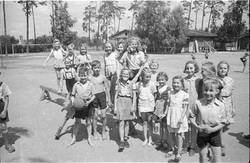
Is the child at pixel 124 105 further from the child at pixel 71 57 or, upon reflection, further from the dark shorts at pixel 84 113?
the child at pixel 71 57

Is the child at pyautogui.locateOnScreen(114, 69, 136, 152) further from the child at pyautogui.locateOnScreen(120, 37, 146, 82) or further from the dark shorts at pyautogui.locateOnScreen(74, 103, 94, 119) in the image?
the child at pyautogui.locateOnScreen(120, 37, 146, 82)

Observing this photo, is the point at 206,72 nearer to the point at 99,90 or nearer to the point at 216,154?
the point at 216,154

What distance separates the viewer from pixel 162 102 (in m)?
4.09

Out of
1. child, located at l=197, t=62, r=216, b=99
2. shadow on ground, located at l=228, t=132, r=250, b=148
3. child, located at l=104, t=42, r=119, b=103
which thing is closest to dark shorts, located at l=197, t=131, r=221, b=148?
child, located at l=197, t=62, r=216, b=99

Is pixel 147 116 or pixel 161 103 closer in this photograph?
pixel 161 103

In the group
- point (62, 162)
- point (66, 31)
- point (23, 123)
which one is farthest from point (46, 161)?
point (66, 31)

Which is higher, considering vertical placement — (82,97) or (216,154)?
(82,97)

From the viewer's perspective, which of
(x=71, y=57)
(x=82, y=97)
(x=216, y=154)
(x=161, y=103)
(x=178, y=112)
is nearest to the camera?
(x=216, y=154)

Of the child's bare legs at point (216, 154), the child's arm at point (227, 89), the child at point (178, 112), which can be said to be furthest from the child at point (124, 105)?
the child's bare legs at point (216, 154)

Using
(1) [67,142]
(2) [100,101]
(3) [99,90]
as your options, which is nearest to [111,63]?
(3) [99,90]

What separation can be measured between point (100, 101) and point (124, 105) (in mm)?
609

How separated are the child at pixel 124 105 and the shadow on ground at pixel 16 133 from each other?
1.94 metres

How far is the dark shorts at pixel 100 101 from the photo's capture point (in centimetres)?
451

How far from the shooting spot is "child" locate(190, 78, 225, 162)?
2768 mm
